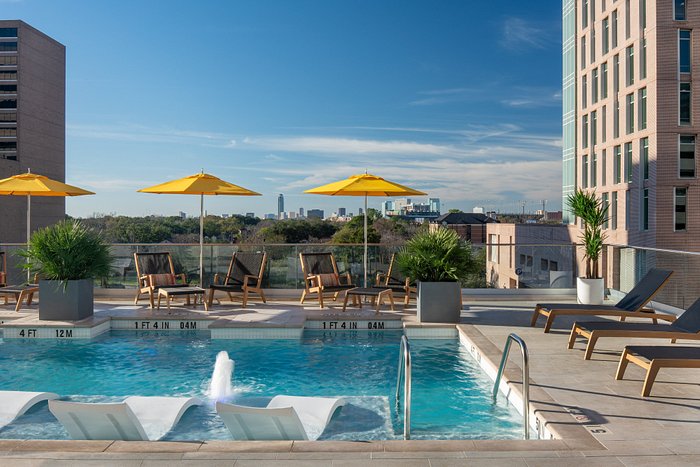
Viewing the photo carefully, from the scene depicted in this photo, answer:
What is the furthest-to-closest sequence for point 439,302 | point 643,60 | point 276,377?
point 643,60 < point 439,302 < point 276,377

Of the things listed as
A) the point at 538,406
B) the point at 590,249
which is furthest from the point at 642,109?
the point at 538,406

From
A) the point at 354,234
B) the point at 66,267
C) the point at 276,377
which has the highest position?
the point at 354,234

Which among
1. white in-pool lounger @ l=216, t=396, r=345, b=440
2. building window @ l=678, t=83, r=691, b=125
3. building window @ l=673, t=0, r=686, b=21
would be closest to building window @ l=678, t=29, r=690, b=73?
building window @ l=673, t=0, r=686, b=21

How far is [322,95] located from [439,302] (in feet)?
106

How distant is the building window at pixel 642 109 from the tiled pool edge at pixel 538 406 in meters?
30.2

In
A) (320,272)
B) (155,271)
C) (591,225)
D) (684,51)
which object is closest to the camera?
(155,271)

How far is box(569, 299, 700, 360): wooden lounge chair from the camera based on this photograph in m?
6.09

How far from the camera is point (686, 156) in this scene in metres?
32.5

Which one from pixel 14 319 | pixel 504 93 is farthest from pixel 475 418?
pixel 504 93

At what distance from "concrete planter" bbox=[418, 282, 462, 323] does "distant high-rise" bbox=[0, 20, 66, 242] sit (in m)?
69.2

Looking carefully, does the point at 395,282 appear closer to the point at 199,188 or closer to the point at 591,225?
the point at 591,225

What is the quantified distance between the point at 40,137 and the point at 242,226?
41078 millimetres

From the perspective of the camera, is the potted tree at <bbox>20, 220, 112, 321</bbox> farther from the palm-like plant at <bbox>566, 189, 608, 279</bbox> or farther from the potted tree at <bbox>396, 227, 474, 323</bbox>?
the palm-like plant at <bbox>566, 189, 608, 279</bbox>

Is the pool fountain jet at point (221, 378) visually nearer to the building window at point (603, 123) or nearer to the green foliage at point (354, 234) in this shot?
the green foliage at point (354, 234)
